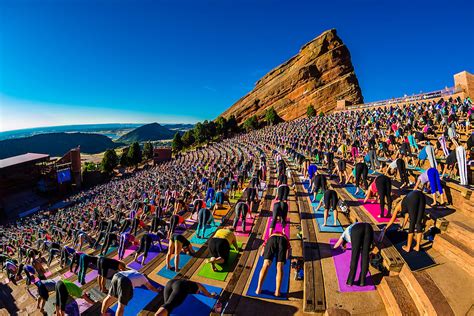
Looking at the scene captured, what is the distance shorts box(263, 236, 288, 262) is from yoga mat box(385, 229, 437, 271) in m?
3.33

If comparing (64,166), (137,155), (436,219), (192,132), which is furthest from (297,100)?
(436,219)

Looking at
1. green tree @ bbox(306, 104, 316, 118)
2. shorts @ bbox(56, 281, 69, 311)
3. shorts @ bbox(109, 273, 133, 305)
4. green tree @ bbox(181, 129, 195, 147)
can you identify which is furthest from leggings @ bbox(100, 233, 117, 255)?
green tree @ bbox(306, 104, 316, 118)

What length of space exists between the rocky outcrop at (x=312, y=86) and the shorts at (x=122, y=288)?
100m

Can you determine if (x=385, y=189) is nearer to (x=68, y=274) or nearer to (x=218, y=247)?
(x=218, y=247)

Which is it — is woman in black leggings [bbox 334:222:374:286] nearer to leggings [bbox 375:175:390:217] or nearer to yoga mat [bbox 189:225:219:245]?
leggings [bbox 375:175:390:217]

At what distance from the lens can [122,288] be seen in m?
6.28

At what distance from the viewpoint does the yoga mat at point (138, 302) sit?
696 centimetres

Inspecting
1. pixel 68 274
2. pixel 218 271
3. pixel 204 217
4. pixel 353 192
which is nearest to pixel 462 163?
pixel 353 192

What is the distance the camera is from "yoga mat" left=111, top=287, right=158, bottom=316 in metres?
6.96

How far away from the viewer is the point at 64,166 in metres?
65.6

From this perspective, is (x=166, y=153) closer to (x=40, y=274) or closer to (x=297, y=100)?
(x=297, y=100)

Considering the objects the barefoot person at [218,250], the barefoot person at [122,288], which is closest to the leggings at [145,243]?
the barefoot person at [218,250]

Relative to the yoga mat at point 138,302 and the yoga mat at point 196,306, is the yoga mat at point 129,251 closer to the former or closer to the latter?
the yoga mat at point 138,302

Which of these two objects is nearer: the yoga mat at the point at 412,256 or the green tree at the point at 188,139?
the yoga mat at the point at 412,256
